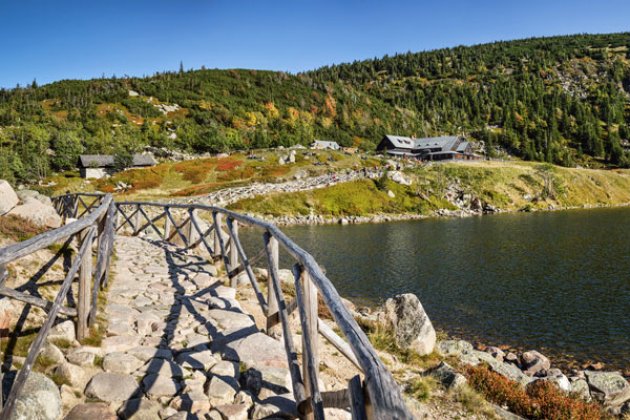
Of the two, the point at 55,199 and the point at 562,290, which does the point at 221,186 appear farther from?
the point at 562,290

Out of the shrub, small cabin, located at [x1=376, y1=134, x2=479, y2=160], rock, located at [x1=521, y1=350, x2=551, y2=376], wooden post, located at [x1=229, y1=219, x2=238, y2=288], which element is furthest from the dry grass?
small cabin, located at [x1=376, y1=134, x2=479, y2=160]

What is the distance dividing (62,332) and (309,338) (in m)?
4.86

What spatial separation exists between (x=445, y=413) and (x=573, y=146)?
21469 cm

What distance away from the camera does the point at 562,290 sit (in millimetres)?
24141

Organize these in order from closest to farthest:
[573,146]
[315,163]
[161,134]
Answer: [315,163] < [161,134] < [573,146]

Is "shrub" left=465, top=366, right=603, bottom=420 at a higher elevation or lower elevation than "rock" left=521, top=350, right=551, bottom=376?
higher

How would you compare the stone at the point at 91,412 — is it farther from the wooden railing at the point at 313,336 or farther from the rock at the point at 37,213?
the rock at the point at 37,213

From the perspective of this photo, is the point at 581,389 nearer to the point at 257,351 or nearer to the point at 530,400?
the point at 530,400

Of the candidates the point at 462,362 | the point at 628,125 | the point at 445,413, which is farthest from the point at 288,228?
the point at 628,125

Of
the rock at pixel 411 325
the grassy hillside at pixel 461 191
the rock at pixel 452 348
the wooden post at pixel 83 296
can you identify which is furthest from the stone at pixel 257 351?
the grassy hillside at pixel 461 191

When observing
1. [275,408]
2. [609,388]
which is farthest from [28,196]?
[609,388]

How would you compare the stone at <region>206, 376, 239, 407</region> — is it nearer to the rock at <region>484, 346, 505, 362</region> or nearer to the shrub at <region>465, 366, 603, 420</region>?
the shrub at <region>465, 366, 603, 420</region>

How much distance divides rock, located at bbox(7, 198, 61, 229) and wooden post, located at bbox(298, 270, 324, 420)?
1191cm

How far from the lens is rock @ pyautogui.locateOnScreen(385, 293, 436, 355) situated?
12.4m
